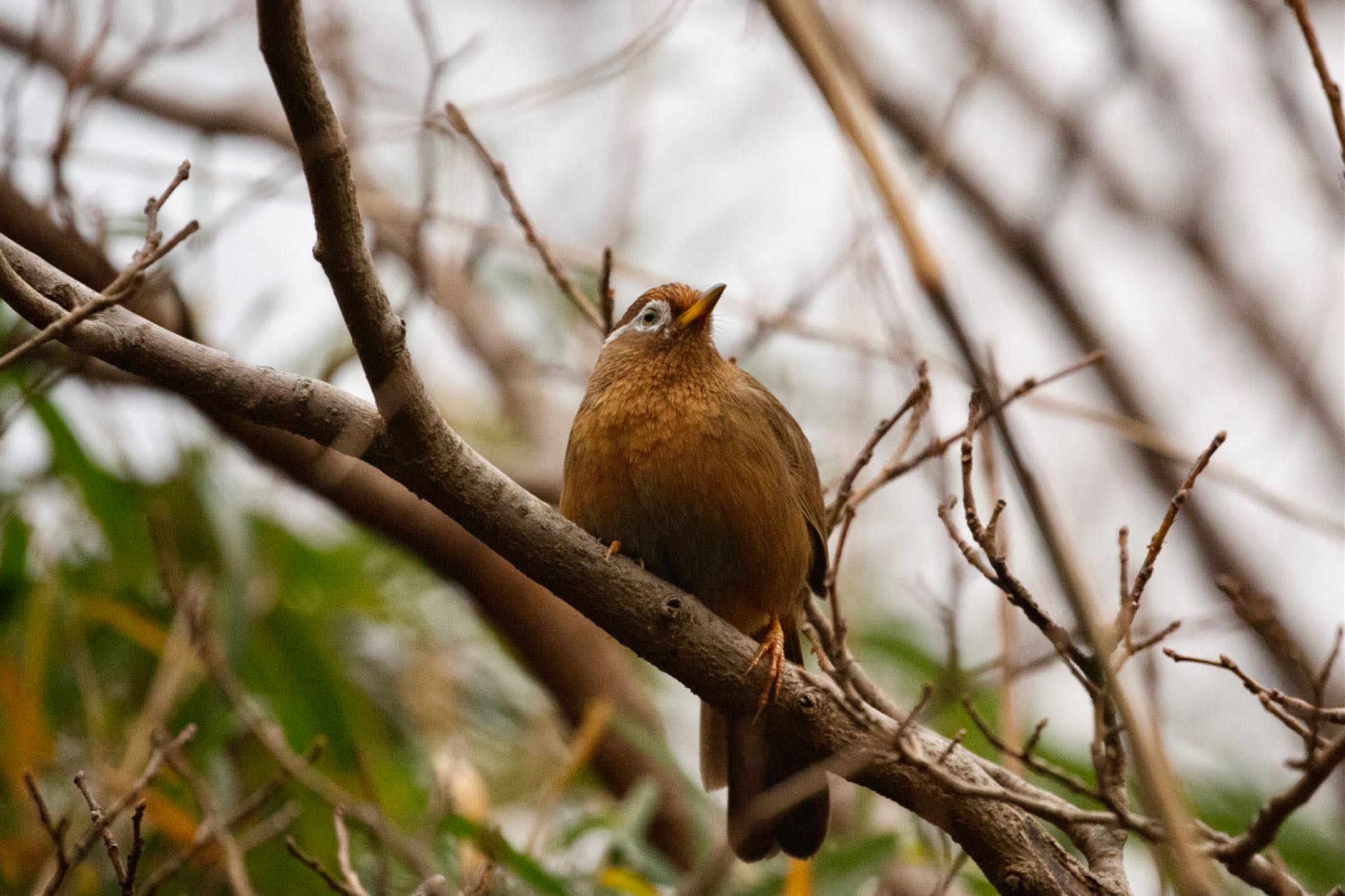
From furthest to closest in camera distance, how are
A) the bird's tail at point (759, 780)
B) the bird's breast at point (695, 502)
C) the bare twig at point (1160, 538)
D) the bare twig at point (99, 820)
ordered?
1. the bird's tail at point (759, 780)
2. the bird's breast at point (695, 502)
3. the bare twig at point (99, 820)
4. the bare twig at point (1160, 538)

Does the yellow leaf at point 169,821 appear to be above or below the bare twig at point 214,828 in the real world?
below

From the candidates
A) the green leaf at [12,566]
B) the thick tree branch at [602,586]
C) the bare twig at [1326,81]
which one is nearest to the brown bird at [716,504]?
the thick tree branch at [602,586]

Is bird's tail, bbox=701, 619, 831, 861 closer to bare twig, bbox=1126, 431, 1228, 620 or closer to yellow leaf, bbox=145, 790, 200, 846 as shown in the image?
bare twig, bbox=1126, 431, 1228, 620

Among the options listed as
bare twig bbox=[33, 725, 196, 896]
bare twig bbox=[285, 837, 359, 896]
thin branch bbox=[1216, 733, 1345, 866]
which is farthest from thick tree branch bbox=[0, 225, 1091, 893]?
bare twig bbox=[33, 725, 196, 896]

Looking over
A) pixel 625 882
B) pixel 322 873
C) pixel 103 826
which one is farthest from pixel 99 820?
pixel 625 882

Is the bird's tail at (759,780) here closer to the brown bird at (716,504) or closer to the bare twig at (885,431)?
the brown bird at (716,504)

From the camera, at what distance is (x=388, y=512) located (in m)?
5.23

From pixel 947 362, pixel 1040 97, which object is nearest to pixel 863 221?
pixel 947 362

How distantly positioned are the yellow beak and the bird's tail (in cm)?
96

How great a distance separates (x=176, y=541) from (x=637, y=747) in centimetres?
204

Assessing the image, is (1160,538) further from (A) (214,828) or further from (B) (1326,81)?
(A) (214,828)

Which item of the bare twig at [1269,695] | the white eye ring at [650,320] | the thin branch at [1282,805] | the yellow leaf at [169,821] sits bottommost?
the yellow leaf at [169,821]

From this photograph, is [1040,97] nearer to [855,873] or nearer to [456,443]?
[855,873]

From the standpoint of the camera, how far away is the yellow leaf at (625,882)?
4234 mm
